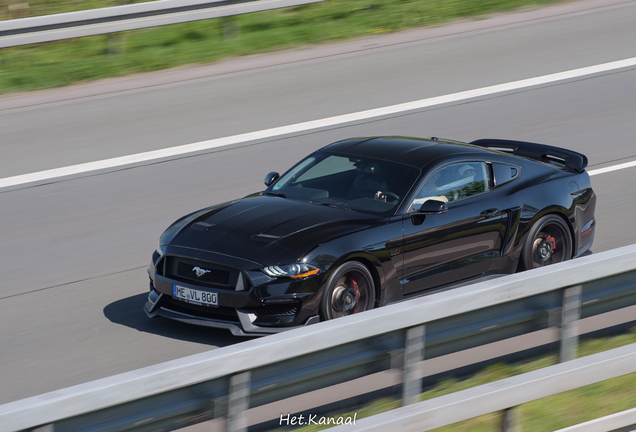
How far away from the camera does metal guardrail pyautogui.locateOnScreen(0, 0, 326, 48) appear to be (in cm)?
1474

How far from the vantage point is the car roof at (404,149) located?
767 centimetres

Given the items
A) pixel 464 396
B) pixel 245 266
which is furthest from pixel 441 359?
pixel 245 266

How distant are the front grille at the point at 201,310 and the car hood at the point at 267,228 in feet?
1.39

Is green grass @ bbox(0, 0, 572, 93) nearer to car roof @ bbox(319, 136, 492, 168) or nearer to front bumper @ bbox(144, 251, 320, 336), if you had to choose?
car roof @ bbox(319, 136, 492, 168)

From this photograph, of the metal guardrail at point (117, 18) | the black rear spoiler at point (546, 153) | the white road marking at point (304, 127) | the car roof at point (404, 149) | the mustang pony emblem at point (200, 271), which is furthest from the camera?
the metal guardrail at point (117, 18)

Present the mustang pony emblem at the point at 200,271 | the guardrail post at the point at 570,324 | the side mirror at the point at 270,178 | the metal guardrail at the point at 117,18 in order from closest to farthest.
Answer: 1. the guardrail post at the point at 570,324
2. the mustang pony emblem at the point at 200,271
3. the side mirror at the point at 270,178
4. the metal guardrail at the point at 117,18

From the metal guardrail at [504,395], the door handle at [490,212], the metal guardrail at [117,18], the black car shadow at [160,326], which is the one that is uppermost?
the metal guardrail at [117,18]

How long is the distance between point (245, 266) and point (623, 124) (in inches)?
338

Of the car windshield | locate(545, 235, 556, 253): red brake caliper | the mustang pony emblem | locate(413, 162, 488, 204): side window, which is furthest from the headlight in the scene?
locate(545, 235, 556, 253): red brake caliper

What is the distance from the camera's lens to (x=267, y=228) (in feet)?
22.3

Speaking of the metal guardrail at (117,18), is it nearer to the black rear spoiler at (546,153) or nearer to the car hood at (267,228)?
the black rear spoiler at (546,153)

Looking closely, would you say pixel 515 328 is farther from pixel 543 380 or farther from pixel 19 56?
pixel 19 56

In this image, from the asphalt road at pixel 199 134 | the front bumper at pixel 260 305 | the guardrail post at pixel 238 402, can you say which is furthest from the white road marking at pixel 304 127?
the guardrail post at pixel 238 402

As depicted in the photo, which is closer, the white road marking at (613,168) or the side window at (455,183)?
the side window at (455,183)
